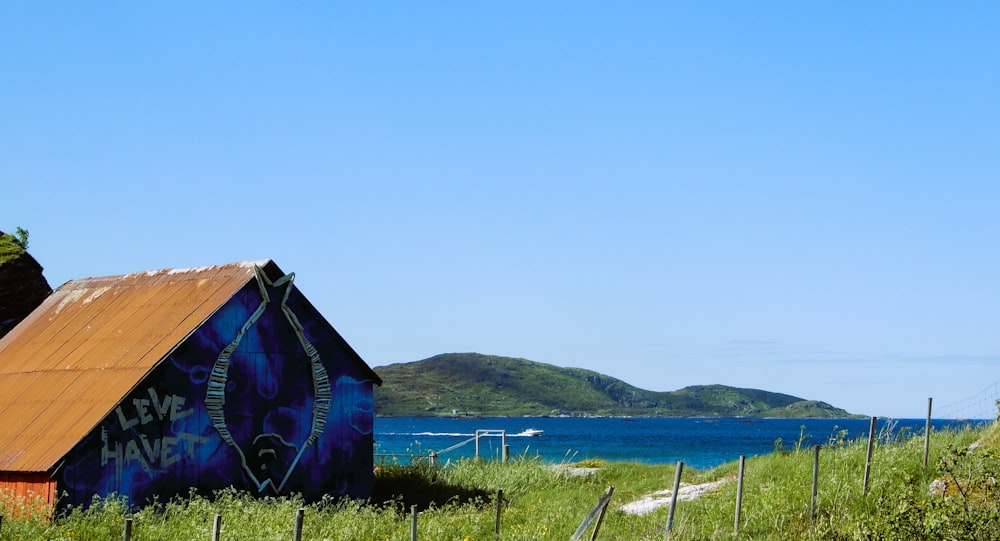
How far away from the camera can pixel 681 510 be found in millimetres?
20438

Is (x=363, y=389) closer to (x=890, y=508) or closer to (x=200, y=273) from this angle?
(x=200, y=273)

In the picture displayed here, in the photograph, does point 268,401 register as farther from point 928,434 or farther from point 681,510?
point 928,434

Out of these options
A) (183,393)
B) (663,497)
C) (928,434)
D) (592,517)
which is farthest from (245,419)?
(928,434)

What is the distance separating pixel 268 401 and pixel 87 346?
4052 mm

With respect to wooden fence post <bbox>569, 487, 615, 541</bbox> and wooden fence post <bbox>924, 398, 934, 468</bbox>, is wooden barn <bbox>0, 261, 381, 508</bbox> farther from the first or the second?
wooden fence post <bbox>924, 398, 934, 468</bbox>

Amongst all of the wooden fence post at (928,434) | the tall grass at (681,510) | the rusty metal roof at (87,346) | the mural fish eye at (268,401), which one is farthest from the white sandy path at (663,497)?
the rusty metal roof at (87,346)

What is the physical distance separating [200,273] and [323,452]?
→ 15.7ft

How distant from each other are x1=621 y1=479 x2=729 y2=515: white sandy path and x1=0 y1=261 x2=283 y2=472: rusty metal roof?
951cm

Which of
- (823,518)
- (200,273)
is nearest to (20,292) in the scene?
(200,273)

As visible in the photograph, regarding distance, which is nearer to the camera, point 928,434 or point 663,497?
point 928,434

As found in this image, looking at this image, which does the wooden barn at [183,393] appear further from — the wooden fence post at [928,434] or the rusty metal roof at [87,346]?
the wooden fence post at [928,434]

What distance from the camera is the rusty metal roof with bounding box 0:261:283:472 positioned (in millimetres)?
19000

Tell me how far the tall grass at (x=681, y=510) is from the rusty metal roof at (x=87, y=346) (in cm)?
146

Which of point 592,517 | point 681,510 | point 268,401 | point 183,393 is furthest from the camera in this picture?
point 268,401
